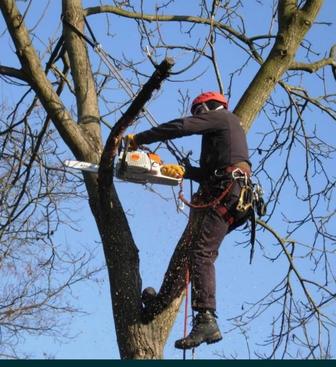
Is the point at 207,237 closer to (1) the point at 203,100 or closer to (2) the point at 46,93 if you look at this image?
(1) the point at 203,100

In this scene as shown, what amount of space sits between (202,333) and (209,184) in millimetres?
978

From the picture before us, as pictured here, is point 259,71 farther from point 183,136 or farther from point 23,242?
point 23,242

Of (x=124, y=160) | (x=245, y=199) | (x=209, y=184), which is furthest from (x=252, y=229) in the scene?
(x=124, y=160)

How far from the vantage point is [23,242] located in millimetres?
10289

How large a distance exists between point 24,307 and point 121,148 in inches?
239

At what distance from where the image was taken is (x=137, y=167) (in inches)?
248

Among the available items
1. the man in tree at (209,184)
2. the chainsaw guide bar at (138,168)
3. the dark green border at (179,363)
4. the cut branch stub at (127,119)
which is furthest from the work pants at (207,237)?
the dark green border at (179,363)

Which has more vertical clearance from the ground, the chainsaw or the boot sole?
the chainsaw

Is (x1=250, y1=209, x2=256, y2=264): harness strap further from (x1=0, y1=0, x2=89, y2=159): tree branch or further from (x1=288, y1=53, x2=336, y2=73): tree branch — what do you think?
(x1=288, y1=53, x2=336, y2=73): tree branch

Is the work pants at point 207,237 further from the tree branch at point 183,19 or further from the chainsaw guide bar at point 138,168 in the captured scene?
the tree branch at point 183,19

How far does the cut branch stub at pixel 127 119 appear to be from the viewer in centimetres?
544

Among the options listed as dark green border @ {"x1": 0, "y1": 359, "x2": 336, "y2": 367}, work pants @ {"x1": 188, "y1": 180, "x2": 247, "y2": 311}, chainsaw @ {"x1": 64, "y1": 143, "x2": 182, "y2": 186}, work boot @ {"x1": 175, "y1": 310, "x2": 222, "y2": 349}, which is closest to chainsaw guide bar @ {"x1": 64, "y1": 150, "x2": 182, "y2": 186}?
chainsaw @ {"x1": 64, "y1": 143, "x2": 182, "y2": 186}

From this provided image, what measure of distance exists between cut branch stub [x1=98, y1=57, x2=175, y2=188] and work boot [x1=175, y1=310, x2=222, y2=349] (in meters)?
1.04

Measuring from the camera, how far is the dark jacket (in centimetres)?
596
